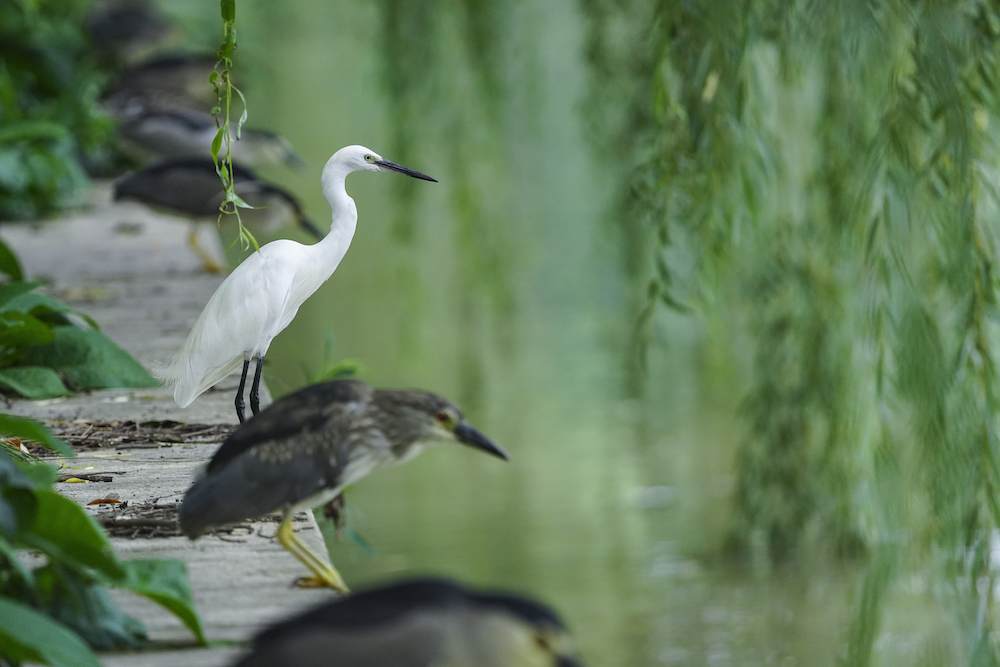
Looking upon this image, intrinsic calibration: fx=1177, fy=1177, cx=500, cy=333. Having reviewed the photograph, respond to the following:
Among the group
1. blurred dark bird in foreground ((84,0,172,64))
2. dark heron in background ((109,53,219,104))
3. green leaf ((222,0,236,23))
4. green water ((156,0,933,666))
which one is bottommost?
green water ((156,0,933,666))

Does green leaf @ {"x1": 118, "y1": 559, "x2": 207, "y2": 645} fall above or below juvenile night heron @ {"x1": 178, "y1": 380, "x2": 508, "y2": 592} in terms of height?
below

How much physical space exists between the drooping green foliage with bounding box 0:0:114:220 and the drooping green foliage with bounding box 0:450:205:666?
12.0 feet

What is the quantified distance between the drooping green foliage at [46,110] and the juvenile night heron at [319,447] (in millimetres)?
3583

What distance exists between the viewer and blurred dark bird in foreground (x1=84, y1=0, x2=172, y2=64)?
25.7 ft

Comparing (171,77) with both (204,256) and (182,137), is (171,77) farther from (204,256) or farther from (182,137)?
(204,256)

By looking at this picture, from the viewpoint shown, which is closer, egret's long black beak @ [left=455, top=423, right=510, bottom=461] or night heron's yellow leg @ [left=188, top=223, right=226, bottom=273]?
egret's long black beak @ [left=455, top=423, right=510, bottom=461]

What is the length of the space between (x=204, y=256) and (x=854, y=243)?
8.23ft

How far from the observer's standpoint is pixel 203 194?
169 inches

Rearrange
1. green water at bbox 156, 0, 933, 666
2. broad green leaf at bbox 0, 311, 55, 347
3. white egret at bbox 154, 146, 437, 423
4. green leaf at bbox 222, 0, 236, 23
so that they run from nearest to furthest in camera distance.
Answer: green leaf at bbox 222, 0, 236, 23
white egret at bbox 154, 146, 437, 423
broad green leaf at bbox 0, 311, 55, 347
green water at bbox 156, 0, 933, 666

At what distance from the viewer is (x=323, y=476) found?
1608 mm

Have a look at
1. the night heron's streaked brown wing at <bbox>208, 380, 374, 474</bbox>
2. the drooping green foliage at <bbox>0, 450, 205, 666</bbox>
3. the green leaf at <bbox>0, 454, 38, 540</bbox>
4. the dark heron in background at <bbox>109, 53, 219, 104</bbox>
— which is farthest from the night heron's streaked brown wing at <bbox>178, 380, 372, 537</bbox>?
the dark heron in background at <bbox>109, 53, 219, 104</bbox>

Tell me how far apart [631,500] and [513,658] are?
177 inches

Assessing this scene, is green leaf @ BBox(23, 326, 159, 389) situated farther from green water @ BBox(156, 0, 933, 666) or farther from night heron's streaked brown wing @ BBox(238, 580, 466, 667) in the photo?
night heron's streaked brown wing @ BBox(238, 580, 466, 667)

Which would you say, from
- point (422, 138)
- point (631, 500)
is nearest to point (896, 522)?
point (422, 138)
